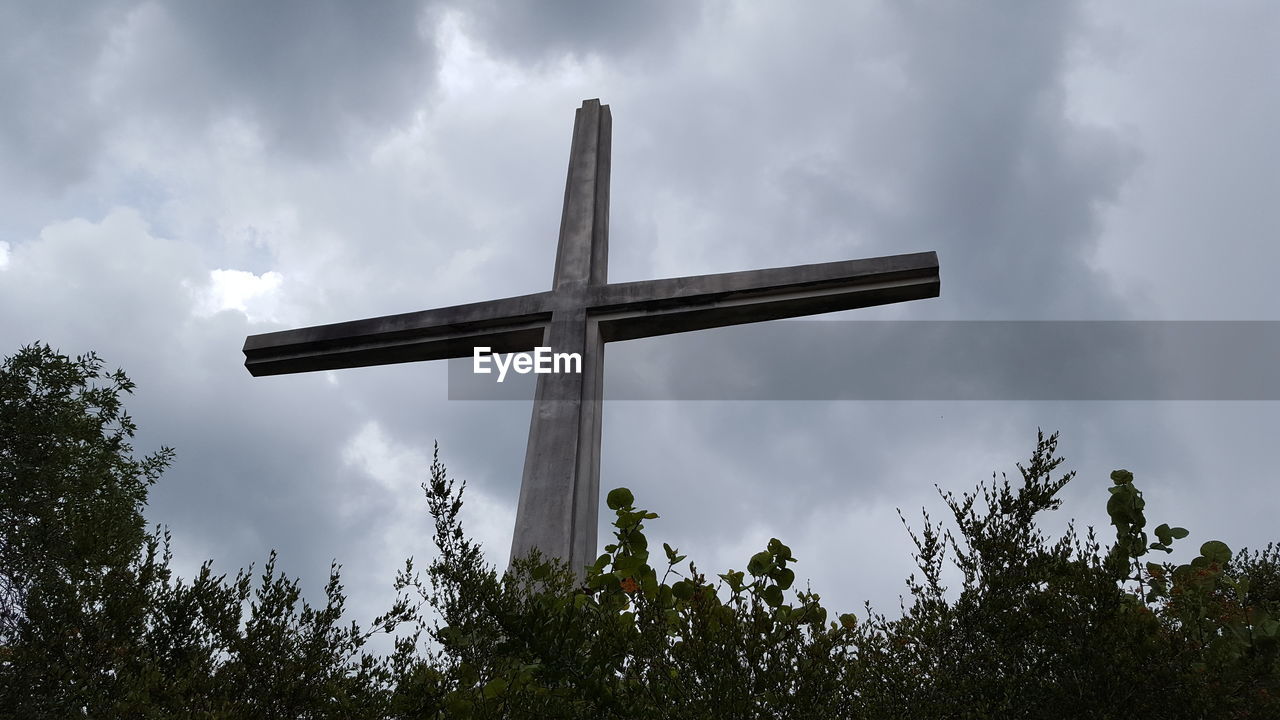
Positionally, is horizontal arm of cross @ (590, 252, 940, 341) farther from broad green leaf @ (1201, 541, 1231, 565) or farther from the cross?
broad green leaf @ (1201, 541, 1231, 565)

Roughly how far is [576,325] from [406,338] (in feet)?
5.03

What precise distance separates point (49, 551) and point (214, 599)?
16.7ft

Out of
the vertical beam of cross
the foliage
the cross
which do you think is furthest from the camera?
Result: the cross

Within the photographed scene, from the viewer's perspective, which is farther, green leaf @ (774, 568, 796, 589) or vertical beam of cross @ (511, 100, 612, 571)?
vertical beam of cross @ (511, 100, 612, 571)

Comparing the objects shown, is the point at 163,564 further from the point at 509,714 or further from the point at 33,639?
the point at 509,714

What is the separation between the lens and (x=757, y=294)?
23.3 feet

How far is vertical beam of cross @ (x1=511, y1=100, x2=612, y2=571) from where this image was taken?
6.11 meters

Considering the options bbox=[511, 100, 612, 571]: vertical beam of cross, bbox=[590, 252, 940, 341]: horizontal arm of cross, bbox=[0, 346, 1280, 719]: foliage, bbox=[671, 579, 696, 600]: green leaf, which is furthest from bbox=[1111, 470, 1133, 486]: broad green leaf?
bbox=[511, 100, 612, 571]: vertical beam of cross

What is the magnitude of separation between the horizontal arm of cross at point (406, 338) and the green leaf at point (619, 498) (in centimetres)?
322

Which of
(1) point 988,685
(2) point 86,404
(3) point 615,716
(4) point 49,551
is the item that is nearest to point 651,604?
(3) point 615,716

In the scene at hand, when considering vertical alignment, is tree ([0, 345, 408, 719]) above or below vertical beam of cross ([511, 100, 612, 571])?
below

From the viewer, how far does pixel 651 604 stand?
363 centimetres

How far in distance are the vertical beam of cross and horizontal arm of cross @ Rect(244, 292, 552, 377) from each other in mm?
314

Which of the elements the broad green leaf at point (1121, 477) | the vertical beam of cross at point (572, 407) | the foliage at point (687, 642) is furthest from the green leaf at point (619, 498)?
the broad green leaf at point (1121, 477)
